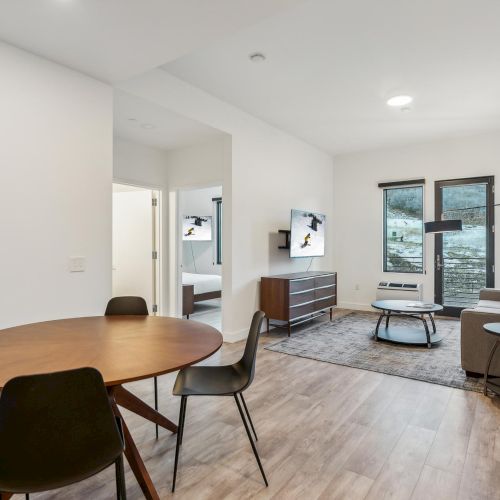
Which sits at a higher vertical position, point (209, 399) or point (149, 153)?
point (149, 153)

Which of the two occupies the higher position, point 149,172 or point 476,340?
point 149,172

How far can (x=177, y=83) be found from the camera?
374 cm

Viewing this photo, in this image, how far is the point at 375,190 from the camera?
21.5 ft

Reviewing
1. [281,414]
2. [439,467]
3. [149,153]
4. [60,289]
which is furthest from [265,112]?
[439,467]

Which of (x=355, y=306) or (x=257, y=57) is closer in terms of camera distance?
(x=257, y=57)

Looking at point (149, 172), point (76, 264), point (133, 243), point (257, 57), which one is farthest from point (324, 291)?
point (76, 264)

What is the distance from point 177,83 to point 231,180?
120 cm

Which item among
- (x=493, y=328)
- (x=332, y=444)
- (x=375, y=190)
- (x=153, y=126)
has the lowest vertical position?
(x=332, y=444)

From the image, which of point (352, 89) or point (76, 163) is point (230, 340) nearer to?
point (76, 163)

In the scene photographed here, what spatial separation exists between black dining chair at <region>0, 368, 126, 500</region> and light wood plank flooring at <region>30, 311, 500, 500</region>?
0.74m

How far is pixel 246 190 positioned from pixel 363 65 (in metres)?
1.89

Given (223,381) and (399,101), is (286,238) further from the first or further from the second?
(223,381)

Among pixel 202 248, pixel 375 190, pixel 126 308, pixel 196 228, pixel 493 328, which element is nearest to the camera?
pixel 126 308

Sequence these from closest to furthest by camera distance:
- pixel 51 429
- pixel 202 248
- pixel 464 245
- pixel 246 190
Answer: pixel 51 429, pixel 246 190, pixel 464 245, pixel 202 248
